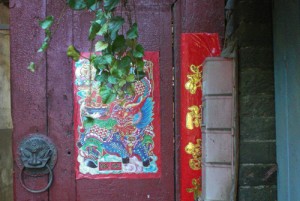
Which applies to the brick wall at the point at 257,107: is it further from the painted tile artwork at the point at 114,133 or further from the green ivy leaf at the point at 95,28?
the green ivy leaf at the point at 95,28

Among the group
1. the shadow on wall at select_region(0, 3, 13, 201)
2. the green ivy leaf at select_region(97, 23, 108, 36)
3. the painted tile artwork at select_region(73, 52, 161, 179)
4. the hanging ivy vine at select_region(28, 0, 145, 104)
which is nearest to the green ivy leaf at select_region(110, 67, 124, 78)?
the hanging ivy vine at select_region(28, 0, 145, 104)

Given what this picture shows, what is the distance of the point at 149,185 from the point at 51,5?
4.16 feet

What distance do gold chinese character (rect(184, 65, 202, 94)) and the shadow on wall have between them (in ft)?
3.86

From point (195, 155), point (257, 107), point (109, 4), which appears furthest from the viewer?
point (195, 155)

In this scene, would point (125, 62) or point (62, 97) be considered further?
point (62, 97)

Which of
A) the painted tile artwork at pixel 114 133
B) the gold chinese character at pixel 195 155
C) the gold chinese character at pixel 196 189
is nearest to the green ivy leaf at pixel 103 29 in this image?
the painted tile artwork at pixel 114 133

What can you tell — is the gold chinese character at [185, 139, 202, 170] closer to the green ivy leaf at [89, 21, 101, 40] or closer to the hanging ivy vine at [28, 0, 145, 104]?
the hanging ivy vine at [28, 0, 145, 104]

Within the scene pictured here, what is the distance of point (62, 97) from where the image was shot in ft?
8.33

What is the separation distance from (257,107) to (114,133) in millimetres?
926

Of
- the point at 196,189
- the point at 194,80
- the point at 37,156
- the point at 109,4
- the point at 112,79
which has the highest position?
the point at 109,4

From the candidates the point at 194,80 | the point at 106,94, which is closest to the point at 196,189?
the point at 194,80

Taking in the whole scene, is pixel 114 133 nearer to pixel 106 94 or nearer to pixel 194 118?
pixel 194 118

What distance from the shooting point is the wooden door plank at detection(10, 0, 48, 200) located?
2533 mm

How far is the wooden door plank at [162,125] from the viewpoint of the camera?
2.55 metres
